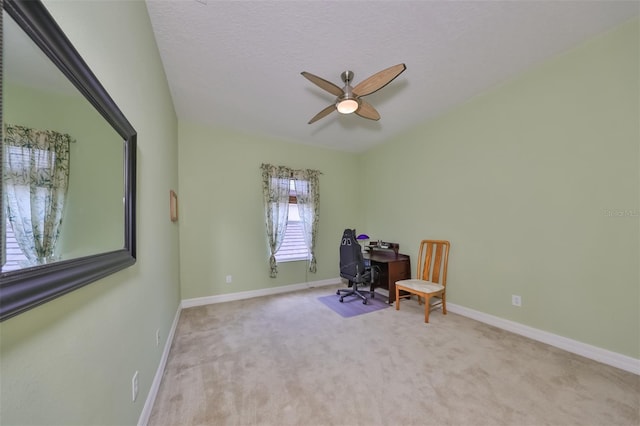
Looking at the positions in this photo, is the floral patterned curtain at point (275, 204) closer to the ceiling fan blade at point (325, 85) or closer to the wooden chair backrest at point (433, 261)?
the ceiling fan blade at point (325, 85)

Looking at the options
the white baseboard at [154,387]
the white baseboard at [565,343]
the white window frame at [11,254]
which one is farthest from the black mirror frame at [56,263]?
the white baseboard at [565,343]

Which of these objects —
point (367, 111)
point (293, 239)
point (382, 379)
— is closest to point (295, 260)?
point (293, 239)

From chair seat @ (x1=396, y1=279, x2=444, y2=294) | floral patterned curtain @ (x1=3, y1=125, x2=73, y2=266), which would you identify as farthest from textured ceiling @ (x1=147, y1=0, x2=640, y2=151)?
chair seat @ (x1=396, y1=279, x2=444, y2=294)

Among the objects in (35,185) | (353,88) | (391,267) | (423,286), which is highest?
(353,88)

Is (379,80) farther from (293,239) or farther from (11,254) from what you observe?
(293,239)

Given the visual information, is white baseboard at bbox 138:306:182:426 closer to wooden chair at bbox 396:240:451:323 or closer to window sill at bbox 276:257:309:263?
window sill at bbox 276:257:309:263

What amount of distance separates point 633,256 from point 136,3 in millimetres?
4112

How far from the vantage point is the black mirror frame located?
49cm

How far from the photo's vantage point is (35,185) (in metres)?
0.60

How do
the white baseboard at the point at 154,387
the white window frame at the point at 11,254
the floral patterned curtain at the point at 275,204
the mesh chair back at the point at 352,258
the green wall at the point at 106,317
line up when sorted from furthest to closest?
1. the floral patterned curtain at the point at 275,204
2. the mesh chair back at the point at 352,258
3. the white baseboard at the point at 154,387
4. the green wall at the point at 106,317
5. the white window frame at the point at 11,254

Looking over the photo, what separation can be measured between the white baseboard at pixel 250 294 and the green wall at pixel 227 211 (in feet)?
0.23

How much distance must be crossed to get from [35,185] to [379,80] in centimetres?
224

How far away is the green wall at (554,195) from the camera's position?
1963mm

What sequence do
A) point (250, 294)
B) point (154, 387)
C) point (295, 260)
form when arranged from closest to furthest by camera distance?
point (154, 387)
point (250, 294)
point (295, 260)
